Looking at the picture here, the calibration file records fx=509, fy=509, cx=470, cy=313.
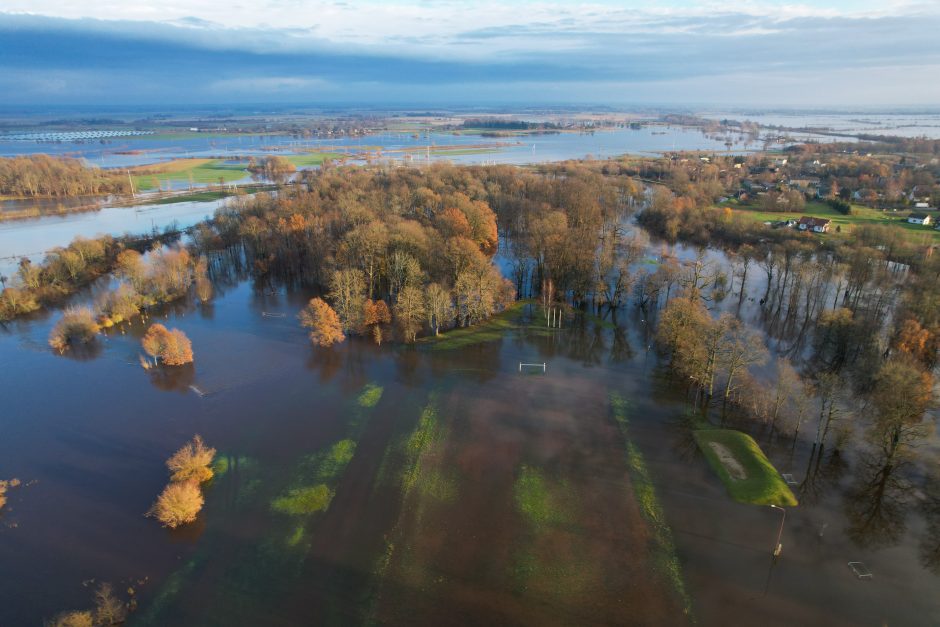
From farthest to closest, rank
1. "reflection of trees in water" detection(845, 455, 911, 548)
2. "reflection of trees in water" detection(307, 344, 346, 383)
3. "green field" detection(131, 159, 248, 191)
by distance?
"green field" detection(131, 159, 248, 191) → "reflection of trees in water" detection(307, 344, 346, 383) → "reflection of trees in water" detection(845, 455, 911, 548)

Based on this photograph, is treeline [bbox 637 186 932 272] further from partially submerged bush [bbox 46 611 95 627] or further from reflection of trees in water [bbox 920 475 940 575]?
partially submerged bush [bbox 46 611 95 627]

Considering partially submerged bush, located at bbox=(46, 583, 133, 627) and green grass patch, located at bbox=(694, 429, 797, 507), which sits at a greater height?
green grass patch, located at bbox=(694, 429, 797, 507)

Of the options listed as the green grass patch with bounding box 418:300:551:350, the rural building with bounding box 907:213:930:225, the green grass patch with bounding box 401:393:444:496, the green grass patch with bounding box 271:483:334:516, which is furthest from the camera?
the rural building with bounding box 907:213:930:225

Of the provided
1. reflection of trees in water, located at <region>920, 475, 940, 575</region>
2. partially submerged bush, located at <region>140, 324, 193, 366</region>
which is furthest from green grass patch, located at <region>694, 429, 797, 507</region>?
partially submerged bush, located at <region>140, 324, 193, 366</region>

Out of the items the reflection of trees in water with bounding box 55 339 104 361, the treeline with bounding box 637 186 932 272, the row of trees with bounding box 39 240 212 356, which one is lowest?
the reflection of trees in water with bounding box 55 339 104 361

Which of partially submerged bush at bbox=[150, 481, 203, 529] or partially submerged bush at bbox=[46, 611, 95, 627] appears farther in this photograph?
partially submerged bush at bbox=[150, 481, 203, 529]

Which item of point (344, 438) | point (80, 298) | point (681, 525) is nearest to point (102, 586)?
point (344, 438)
